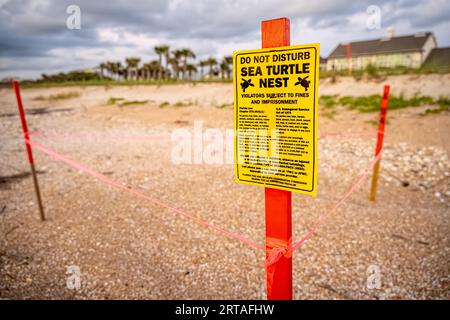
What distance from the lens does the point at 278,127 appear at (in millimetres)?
1543

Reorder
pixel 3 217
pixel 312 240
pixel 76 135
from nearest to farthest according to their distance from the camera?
pixel 312 240
pixel 3 217
pixel 76 135

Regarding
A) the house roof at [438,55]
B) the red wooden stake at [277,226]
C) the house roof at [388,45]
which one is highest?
the house roof at [388,45]

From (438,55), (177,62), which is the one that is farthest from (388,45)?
(177,62)

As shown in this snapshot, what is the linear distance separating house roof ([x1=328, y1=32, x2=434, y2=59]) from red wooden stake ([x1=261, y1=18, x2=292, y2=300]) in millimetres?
45415

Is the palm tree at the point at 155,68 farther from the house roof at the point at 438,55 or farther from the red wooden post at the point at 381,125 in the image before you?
the red wooden post at the point at 381,125

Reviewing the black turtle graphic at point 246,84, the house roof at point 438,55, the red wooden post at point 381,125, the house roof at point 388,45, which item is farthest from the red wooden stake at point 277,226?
the house roof at point 438,55

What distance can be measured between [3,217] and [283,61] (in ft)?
18.3

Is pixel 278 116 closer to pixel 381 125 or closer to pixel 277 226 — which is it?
pixel 277 226

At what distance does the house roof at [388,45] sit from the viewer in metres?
38.4

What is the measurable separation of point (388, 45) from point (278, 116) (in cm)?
4811

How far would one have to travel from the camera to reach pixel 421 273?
3.41 m

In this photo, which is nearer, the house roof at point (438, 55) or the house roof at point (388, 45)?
the house roof at point (438, 55)
